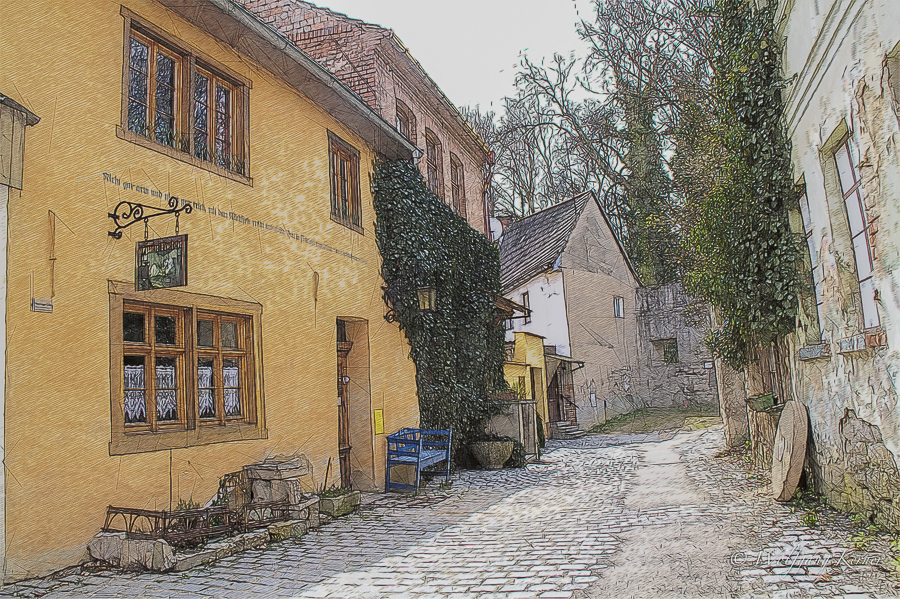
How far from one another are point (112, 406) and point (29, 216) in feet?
5.45

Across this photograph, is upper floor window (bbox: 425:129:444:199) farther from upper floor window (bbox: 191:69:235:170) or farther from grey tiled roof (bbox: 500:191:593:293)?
grey tiled roof (bbox: 500:191:593:293)

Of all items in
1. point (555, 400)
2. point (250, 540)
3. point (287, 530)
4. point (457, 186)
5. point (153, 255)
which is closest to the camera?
point (153, 255)

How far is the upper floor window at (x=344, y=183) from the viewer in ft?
32.6

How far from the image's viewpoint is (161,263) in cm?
575

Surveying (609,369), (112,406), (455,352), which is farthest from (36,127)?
(609,369)

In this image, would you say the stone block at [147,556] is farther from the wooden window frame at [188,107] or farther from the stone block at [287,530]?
the wooden window frame at [188,107]

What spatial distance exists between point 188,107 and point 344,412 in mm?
4883

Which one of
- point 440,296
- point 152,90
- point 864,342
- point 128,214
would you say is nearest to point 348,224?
point 440,296

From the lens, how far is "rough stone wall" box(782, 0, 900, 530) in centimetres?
504

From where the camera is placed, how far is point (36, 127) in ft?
17.6

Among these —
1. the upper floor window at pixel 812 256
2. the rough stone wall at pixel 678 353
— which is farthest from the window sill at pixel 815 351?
the rough stone wall at pixel 678 353

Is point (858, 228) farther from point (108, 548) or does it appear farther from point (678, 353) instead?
point (678, 353)

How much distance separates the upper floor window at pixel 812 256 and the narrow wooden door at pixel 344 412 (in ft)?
20.4

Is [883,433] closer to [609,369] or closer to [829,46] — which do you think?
[829,46]
